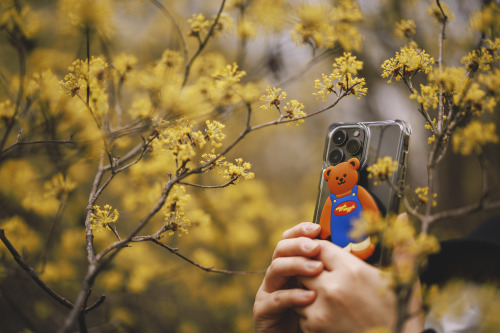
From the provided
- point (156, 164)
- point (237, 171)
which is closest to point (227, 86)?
point (237, 171)

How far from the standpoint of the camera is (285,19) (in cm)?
134

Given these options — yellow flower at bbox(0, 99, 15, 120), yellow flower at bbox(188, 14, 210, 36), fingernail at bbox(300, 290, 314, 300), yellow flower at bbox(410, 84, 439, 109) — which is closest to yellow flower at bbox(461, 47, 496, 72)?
yellow flower at bbox(410, 84, 439, 109)

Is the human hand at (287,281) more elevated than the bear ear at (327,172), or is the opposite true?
the bear ear at (327,172)

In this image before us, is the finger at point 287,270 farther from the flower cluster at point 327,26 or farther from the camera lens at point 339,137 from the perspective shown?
the flower cluster at point 327,26

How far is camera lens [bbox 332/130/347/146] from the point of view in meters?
0.94

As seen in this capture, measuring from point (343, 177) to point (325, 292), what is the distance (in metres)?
0.31

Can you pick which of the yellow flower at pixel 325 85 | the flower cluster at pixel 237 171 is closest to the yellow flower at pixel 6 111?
the flower cluster at pixel 237 171

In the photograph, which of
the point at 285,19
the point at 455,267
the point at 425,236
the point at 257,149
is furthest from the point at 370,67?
the point at 257,149

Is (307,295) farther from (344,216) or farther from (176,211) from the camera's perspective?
(176,211)

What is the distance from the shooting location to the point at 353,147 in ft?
2.97

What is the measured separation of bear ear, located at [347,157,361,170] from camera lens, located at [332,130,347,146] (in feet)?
0.27

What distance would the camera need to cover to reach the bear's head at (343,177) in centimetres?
85

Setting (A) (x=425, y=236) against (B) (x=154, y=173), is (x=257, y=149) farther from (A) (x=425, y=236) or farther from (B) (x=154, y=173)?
(A) (x=425, y=236)

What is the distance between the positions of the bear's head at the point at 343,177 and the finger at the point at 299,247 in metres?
0.17
